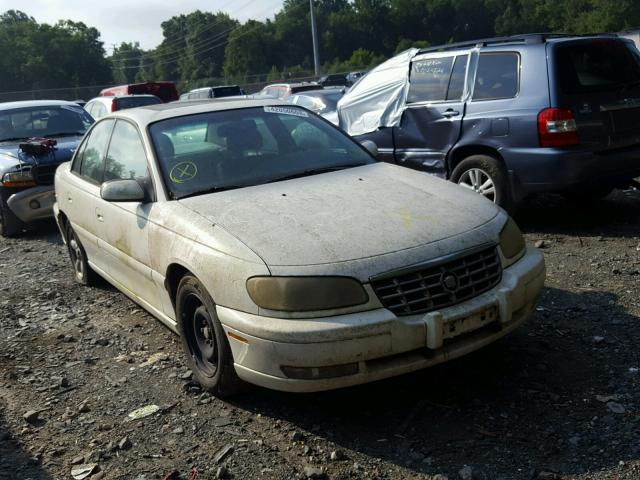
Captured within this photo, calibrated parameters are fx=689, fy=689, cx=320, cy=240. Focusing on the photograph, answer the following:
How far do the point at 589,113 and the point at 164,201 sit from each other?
407 cm

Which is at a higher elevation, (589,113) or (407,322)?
(589,113)

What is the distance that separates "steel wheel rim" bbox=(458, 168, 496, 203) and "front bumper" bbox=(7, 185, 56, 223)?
4872mm

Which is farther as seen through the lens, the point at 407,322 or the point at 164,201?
the point at 164,201

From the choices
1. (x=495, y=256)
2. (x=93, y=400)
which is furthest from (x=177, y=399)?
(x=495, y=256)

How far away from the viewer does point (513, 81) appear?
659 centimetres

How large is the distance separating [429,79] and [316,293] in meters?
5.04

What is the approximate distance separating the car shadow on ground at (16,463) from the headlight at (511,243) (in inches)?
99.3

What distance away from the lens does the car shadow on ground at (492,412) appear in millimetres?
3021

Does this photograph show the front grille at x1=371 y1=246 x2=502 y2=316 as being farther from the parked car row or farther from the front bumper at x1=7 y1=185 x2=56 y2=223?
the front bumper at x1=7 y1=185 x2=56 y2=223

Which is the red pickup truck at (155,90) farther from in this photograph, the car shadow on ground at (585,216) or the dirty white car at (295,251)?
the dirty white car at (295,251)

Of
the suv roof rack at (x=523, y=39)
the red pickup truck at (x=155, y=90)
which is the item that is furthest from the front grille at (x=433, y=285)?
the red pickup truck at (x=155, y=90)

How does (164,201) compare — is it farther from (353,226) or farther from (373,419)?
(373,419)

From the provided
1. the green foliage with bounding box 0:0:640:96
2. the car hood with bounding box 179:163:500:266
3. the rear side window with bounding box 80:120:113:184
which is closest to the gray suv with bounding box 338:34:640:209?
the car hood with bounding box 179:163:500:266

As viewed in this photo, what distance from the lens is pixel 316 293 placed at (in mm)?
3146
